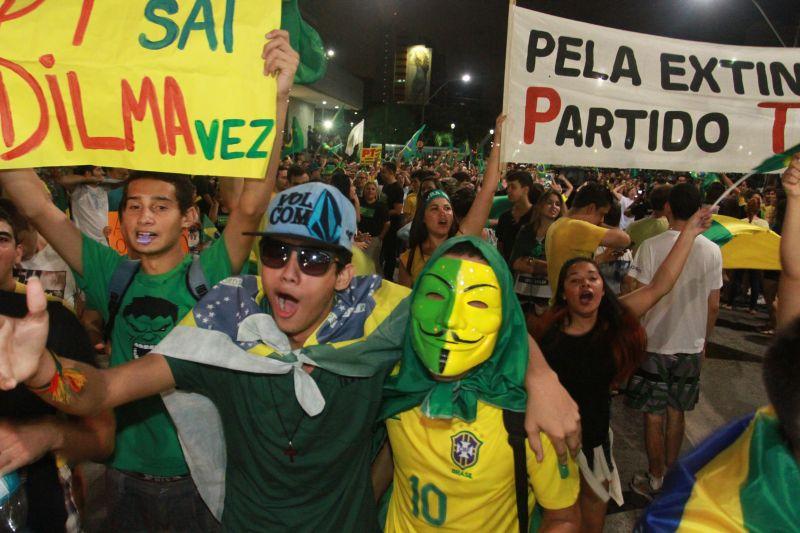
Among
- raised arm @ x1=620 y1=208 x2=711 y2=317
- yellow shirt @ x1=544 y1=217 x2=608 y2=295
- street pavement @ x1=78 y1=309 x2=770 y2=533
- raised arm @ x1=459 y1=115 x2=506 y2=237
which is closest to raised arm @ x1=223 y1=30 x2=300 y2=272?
raised arm @ x1=459 y1=115 x2=506 y2=237

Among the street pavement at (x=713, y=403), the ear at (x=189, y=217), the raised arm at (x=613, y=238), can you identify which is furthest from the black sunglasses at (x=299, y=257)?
the raised arm at (x=613, y=238)

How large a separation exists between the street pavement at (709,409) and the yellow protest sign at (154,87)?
2.37 metres

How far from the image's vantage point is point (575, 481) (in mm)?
2088

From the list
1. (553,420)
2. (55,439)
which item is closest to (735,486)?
(553,420)

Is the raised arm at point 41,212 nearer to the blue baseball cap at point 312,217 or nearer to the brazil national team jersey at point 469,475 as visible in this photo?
the blue baseball cap at point 312,217

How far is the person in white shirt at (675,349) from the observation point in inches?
174

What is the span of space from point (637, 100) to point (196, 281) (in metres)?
3.24

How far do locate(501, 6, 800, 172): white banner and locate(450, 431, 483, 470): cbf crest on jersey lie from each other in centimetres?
237

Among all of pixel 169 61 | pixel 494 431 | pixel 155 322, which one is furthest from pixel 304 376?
pixel 169 61

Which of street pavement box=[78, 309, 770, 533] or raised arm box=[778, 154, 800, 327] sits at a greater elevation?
raised arm box=[778, 154, 800, 327]

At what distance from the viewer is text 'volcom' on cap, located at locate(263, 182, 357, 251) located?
2029 millimetres

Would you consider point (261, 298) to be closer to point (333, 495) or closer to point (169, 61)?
point (333, 495)

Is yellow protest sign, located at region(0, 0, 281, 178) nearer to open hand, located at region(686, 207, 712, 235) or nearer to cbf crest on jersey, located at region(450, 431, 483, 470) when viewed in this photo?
cbf crest on jersey, located at region(450, 431, 483, 470)

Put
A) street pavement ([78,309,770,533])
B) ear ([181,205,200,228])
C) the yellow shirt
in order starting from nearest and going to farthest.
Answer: ear ([181,205,200,228]) < street pavement ([78,309,770,533]) < the yellow shirt
